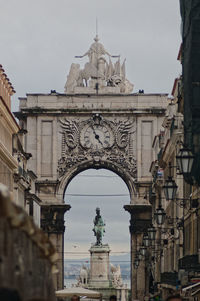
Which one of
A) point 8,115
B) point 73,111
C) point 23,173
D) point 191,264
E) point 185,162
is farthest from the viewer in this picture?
point 73,111

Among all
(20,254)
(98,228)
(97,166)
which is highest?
(97,166)

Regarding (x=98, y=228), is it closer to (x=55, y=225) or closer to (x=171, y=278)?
(x=55, y=225)

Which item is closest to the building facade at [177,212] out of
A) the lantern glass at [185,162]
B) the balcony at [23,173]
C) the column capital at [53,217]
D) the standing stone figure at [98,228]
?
the lantern glass at [185,162]

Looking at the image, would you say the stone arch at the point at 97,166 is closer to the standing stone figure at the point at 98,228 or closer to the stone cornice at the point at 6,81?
the standing stone figure at the point at 98,228

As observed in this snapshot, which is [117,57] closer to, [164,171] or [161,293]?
[164,171]

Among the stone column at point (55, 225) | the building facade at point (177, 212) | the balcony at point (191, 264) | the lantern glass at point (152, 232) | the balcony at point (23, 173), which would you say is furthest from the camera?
the stone column at point (55, 225)

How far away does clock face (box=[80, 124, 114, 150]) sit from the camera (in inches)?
3494

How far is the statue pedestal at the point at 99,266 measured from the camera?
328 ft

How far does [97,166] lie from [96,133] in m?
3.00

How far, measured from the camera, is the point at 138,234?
88.4 metres

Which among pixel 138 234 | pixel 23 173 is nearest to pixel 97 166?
pixel 138 234

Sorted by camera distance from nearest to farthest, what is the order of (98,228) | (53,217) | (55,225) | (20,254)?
(20,254)
(53,217)
(55,225)
(98,228)

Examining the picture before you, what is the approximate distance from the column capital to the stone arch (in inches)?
39.4

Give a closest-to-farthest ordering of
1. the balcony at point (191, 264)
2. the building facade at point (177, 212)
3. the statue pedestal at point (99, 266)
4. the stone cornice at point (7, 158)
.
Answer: the building facade at point (177, 212), the balcony at point (191, 264), the stone cornice at point (7, 158), the statue pedestal at point (99, 266)
